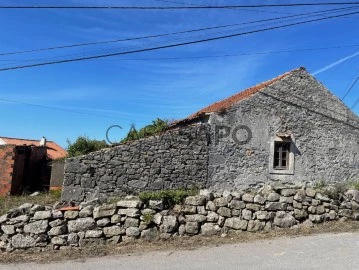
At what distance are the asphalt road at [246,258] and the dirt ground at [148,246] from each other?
0.88 ft

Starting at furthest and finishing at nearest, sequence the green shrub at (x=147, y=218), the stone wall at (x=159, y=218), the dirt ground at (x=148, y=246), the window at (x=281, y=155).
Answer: the window at (x=281, y=155)
the green shrub at (x=147, y=218)
the stone wall at (x=159, y=218)
the dirt ground at (x=148, y=246)

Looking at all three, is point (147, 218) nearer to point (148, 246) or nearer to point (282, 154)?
point (148, 246)

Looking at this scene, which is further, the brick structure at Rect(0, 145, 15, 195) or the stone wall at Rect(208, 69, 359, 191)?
the stone wall at Rect(208, 69, 359, 191)

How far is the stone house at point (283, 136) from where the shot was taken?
14.4 meters

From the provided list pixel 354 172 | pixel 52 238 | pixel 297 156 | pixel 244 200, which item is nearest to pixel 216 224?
pixel 244 200

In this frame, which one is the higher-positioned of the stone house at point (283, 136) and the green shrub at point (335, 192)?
the stone house at point (283, 136)

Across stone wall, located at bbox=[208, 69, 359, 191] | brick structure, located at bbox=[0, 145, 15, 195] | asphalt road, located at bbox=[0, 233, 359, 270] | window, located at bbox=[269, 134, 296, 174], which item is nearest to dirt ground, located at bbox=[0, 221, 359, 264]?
asphalt road, located at bbox=[0, 233, 359, 270]

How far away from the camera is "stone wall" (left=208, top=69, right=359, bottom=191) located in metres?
14.4

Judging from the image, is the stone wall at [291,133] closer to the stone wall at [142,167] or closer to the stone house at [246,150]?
the stone house at [246,150]

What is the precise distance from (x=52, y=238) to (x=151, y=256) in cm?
214

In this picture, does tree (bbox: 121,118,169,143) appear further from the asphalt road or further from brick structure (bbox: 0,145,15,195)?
the asphalt road

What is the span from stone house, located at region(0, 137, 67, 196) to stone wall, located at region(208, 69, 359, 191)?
695 centimetres

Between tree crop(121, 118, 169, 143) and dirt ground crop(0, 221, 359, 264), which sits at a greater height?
tree crop(121, 118, 169, 143)

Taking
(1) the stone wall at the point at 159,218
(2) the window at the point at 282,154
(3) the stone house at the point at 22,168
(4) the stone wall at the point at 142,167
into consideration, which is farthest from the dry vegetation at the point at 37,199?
(2) the window at the point at 282,154
